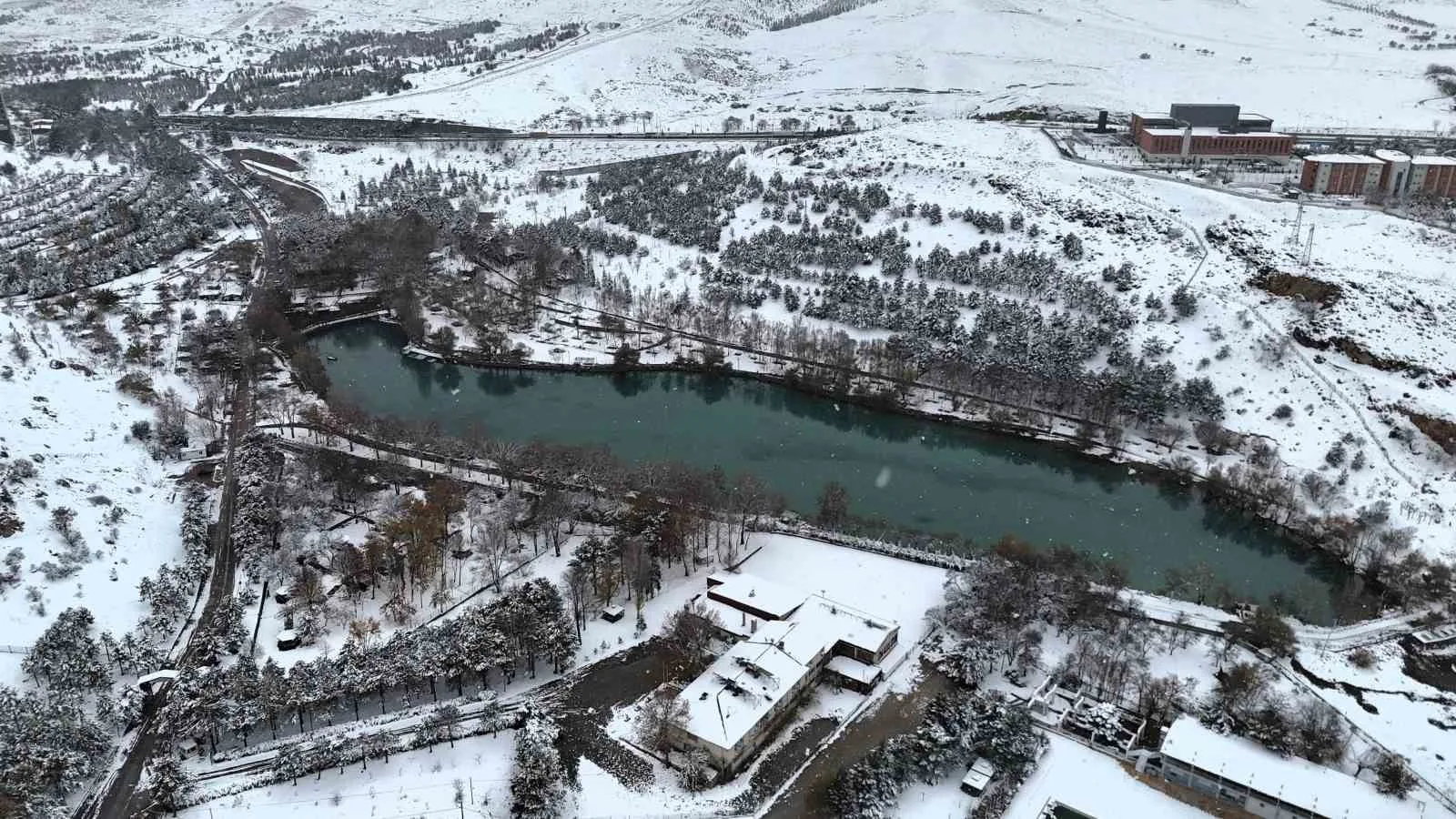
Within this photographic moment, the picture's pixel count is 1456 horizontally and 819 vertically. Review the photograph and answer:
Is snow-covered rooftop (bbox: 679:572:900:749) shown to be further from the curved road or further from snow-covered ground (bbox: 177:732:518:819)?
the curved road

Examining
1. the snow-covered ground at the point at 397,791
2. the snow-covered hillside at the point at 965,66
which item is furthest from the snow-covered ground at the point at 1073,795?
the snow-covered hillside at the point at 965,66

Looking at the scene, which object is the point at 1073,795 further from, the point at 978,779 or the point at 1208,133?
the point at 1208,133

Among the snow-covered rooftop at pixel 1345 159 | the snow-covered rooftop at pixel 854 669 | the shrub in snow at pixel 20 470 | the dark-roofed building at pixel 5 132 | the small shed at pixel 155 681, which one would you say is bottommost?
the snow-covered rooftop at pixel 854 669

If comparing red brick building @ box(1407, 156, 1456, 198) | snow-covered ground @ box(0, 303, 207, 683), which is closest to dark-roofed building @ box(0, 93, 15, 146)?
snow-covered ground @ box(0, 303, 207, 683)

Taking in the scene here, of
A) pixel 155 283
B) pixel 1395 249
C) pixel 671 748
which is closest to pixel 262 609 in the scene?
pixel 671 748

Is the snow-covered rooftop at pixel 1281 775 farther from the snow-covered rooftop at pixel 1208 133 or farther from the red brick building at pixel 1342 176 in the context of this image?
the snow-covered rooftop at pixel 1208 133
